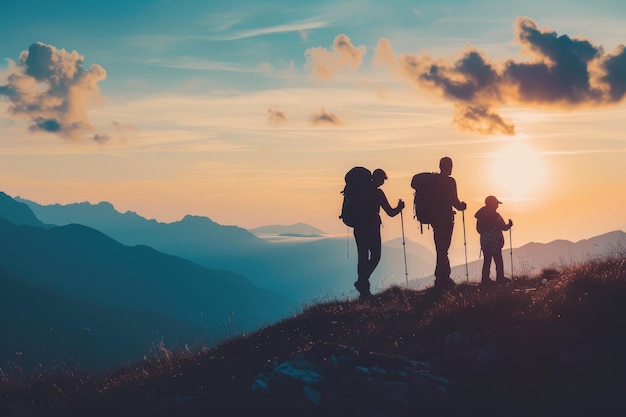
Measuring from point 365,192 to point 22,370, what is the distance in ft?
30.3

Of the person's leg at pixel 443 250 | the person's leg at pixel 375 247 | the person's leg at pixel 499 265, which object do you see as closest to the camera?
the person's leg at pixel 443 250

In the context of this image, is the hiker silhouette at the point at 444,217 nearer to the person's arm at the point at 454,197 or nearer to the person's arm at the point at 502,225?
the person's arm at the point at 454,197

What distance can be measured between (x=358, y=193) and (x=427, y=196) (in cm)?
181

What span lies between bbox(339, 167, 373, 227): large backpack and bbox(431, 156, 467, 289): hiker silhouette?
1828mm

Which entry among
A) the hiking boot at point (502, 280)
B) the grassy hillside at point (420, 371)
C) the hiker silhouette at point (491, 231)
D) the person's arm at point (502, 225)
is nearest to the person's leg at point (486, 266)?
the hiker silhouette at point (491, 231)

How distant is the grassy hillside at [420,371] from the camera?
923cm

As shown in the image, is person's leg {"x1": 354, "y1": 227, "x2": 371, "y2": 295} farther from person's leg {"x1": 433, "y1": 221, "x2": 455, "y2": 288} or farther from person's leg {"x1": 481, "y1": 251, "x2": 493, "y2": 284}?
person's leg {"x1": 481, "y1": 251, "x2": 493, "y2": 284}

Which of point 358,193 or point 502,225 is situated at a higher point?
point 358,193

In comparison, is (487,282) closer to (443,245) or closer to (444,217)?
(443,245)

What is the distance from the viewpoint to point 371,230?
60.0 feet

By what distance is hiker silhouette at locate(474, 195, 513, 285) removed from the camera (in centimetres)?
1920

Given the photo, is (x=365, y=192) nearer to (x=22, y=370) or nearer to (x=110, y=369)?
(x=110, y=369)

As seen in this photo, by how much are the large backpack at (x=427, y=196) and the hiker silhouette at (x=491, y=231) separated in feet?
6.60

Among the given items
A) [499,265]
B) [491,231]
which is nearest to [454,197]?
[491,231]
